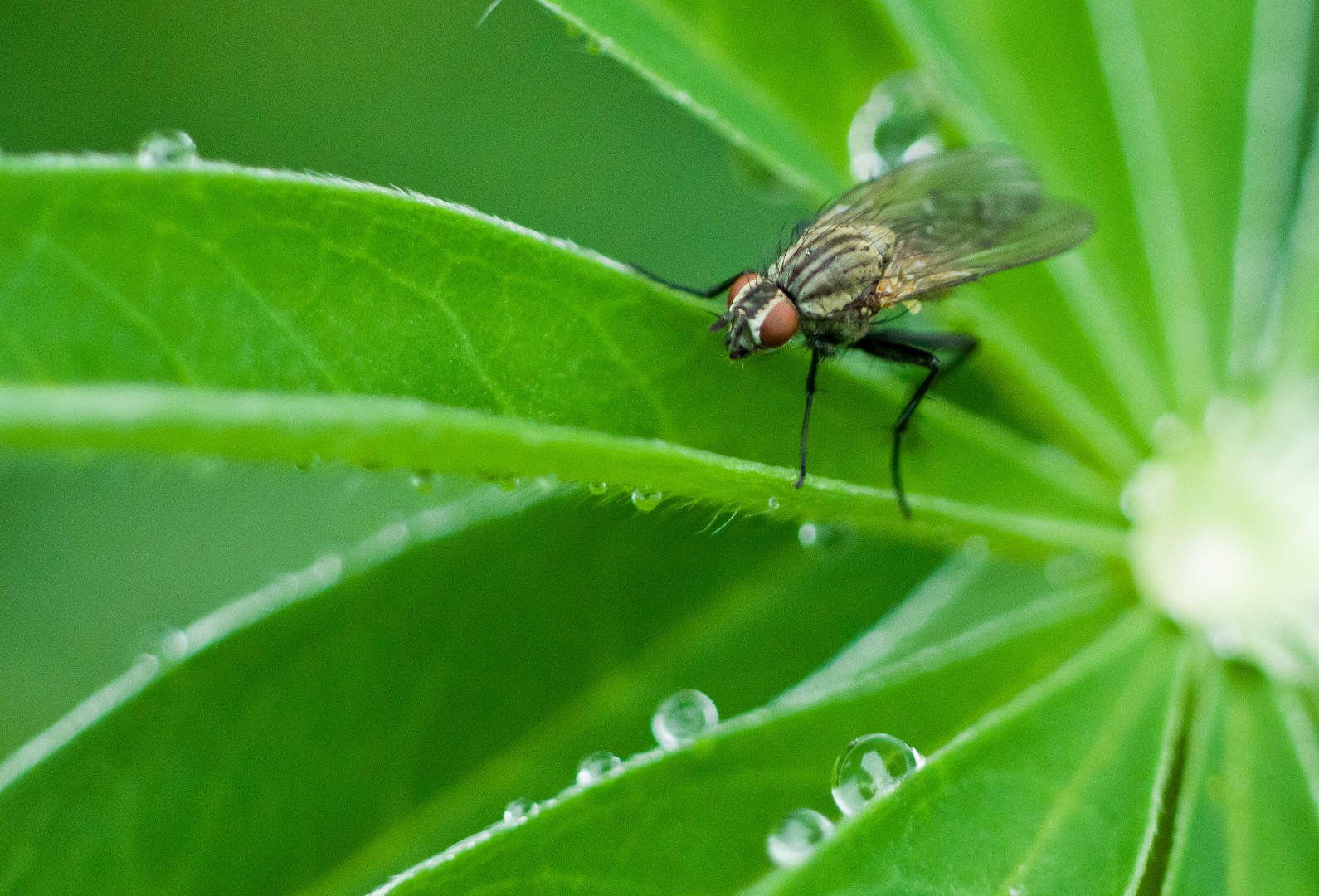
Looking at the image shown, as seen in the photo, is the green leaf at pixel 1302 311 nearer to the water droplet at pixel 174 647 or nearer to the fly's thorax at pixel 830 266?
the fly's thorax at pixel 830 266

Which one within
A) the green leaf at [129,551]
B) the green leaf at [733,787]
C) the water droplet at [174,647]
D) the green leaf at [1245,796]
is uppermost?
the green leaf at [129,551]

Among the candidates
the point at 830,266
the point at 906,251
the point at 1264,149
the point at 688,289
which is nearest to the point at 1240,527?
the point at 1264,149

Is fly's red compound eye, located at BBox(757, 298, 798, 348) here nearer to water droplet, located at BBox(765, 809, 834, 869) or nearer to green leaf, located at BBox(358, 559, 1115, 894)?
green leaf, located at BBox(358, 559, 1115, 894)

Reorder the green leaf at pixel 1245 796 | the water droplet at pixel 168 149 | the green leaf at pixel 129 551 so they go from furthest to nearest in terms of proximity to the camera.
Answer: the green leaf at pixel 129 551, the green leaf at pixel 1245 796, the water droplet at pixel 168 149

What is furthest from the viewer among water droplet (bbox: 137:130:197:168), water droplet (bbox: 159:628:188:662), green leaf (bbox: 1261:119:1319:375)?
green leaf (bbox: 1261:119:1319:375)

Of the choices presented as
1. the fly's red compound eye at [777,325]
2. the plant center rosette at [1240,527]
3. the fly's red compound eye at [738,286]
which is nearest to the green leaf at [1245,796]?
the plant center rosette at [1240,527]

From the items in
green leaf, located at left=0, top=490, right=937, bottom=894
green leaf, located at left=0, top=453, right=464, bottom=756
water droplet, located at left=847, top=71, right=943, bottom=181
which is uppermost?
green leaf, located at left=0, top=453, right=464, bottom=756

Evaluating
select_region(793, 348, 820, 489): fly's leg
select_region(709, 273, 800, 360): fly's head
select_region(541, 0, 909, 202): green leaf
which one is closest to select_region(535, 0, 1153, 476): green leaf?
select_region(541, 0, 909, 202): green leaf
